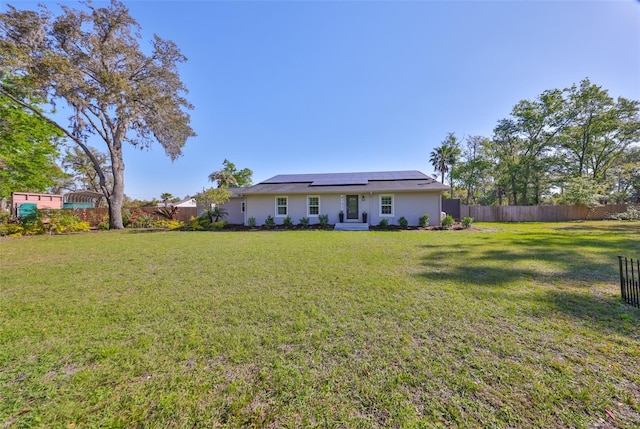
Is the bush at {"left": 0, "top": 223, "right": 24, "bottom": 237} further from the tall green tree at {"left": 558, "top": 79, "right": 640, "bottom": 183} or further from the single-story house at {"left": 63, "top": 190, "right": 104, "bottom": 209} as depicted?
the tall green tree at {"left": 558, "top": 79, "right": 640, "bottom": 183}

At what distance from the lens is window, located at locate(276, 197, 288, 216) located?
49.6ft

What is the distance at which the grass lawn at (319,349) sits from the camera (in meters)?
1.88

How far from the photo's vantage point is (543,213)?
21297 mm

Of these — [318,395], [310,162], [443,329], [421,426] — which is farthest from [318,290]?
[310,162]

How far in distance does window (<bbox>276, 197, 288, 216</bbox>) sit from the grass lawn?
9617 millimetres

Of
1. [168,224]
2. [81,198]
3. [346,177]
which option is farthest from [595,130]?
[81,198]

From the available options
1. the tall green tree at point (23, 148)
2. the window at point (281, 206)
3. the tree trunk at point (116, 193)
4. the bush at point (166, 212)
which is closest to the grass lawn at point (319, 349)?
the window at point (281, 206)

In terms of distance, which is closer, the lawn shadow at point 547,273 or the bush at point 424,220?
the lawn shadow at point 547,273

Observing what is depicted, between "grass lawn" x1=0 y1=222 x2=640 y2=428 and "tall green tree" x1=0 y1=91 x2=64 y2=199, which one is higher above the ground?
"tall green tree" x1=0 y1=91 x2=64 y2=199

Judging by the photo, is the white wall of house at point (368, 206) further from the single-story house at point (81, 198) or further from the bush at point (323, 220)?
the single-story house at point (81, 198)

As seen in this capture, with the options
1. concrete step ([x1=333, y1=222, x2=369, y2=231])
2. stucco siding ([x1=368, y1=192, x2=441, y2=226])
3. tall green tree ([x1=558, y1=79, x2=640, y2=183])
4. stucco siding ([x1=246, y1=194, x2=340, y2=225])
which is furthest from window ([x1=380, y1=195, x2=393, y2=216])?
tall green tree ([x1=558, y1=79, x2=640, y2=183])

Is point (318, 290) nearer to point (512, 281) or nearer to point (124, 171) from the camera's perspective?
point (512, 281)

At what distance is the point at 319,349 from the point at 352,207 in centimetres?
1221

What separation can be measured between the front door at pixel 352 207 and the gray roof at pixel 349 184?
2.21 feet
